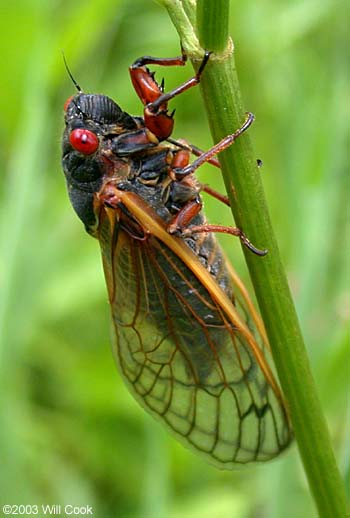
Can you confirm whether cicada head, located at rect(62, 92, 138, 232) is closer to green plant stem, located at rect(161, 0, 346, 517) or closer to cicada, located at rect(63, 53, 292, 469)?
cicada, located at rect(63, 53, 292, 469)

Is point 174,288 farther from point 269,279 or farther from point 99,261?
point 99,261

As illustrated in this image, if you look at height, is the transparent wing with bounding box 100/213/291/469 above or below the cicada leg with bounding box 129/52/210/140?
below

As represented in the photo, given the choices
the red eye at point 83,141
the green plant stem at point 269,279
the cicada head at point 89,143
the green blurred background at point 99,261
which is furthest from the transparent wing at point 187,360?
the green plant stem at point 269,279

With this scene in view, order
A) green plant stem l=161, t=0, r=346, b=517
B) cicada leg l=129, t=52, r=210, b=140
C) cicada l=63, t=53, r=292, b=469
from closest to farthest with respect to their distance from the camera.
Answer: green plant stem l=161, t=0, r=346, b=517 < cicada leg l=129, t=52, r=210, b=140 < cicada l=63, t=53, r=292, b=469

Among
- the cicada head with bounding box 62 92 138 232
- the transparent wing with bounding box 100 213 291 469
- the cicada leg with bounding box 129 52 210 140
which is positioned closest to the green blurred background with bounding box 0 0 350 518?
the transparent wing with bounding box 100 213 291 469

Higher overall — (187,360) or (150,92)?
(150,92)

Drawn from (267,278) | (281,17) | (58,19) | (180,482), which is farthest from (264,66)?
(267,278)

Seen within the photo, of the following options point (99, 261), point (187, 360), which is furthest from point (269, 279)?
point (99, 261)

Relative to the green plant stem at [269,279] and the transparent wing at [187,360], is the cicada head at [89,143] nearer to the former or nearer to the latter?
the transparent wing at [187,360]
